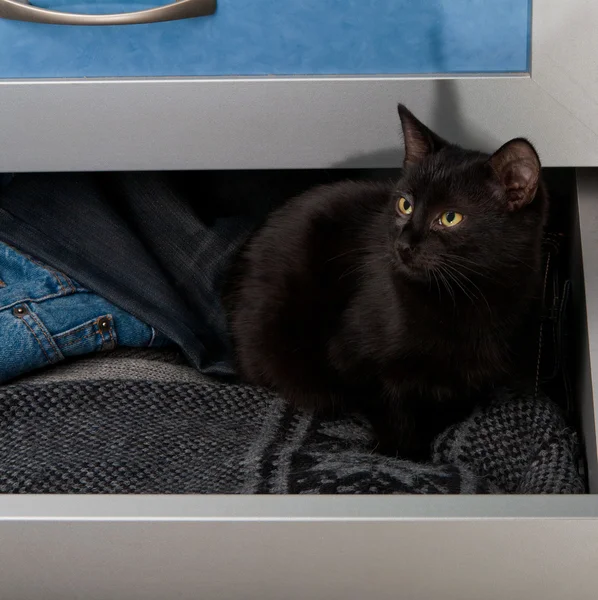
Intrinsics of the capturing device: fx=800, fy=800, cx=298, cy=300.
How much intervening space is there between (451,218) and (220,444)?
0.32m

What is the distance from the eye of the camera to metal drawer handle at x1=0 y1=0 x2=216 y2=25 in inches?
29.6

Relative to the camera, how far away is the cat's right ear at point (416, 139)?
0.76m

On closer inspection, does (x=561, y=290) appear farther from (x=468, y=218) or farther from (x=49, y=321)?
(x=49, y=321)

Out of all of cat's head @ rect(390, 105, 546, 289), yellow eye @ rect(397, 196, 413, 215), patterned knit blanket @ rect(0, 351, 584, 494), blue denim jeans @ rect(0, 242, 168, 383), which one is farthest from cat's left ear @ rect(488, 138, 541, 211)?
blue denim jeans @ rect(0, 242, 168, 383)

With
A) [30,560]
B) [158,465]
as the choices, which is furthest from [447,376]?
[30,560]

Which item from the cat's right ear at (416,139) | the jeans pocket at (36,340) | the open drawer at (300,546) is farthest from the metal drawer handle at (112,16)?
the open drawer at (300,546)

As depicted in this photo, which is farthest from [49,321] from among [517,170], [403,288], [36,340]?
[517,170]

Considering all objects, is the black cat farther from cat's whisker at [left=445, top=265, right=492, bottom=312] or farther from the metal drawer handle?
the metal drawer handle

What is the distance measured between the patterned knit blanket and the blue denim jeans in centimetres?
3

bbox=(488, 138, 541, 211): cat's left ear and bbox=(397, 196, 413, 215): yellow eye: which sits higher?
bbox=(488, 138, 541, 211): cat's left ear

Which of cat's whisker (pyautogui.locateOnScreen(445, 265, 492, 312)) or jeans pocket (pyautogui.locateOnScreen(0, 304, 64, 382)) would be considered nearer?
cat's whisker (pyautogui.locateOnScreen(445, 265, 492, 312))

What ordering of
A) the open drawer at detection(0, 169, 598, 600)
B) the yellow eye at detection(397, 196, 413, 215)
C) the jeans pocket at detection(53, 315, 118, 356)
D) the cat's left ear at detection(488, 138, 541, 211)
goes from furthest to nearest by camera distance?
the jeans pocket at detection(53, 315, 118, 356), the yellow eye at detection(397, 196, 413, 215), the cat's left ear at detection(488, 138, 541, 211), the open drawer at detection(0, 169, 598, 600)

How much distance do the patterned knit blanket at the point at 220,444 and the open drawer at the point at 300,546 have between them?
9 centimetres

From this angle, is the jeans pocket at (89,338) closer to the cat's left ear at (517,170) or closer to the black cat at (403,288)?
the black cat at (403,288)
